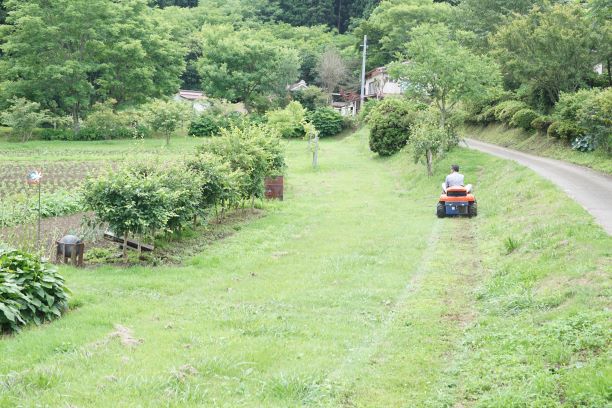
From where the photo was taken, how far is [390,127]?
32156mm

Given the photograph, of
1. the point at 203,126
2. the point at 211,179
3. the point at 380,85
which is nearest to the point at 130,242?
the point at 211,179

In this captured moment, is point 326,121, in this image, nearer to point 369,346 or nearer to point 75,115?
point 75,115

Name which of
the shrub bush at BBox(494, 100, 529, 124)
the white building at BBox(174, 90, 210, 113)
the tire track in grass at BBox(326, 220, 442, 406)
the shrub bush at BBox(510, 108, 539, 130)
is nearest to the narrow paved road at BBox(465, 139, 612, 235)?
the shrub bush at BBox(510, 108, 539, 130)

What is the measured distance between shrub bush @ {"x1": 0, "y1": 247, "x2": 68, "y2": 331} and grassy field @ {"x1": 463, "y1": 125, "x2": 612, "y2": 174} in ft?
53.6

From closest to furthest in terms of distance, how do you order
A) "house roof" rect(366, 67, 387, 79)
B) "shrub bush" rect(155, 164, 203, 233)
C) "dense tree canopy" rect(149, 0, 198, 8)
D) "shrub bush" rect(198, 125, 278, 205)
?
"shrub bush" rect(155, 164, 203, 233) < "shrub bush" rect(198, 125, 278, 205) < "house roof" rect(366, 67, 387, 79) < "dense tree canopy" rect(149, 0, 198, 8)

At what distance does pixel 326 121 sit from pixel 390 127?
73.4 feet

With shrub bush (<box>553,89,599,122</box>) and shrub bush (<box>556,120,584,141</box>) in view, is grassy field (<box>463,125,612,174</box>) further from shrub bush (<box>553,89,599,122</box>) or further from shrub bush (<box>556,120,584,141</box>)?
shrub bush (<box>553,89,599,122</box>)

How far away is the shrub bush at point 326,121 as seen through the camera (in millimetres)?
53906

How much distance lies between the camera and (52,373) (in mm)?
5734

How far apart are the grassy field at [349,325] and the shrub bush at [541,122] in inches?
493

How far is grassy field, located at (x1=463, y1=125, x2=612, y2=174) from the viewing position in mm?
19812

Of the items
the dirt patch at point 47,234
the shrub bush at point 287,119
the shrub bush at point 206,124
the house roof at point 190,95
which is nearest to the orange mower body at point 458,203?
the dirt patch at point 47,234

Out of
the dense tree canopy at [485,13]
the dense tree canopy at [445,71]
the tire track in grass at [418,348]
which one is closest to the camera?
the tire track in grass at [418,348]

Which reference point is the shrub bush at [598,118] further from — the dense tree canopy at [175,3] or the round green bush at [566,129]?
the dense tree canopy at [175,3]
